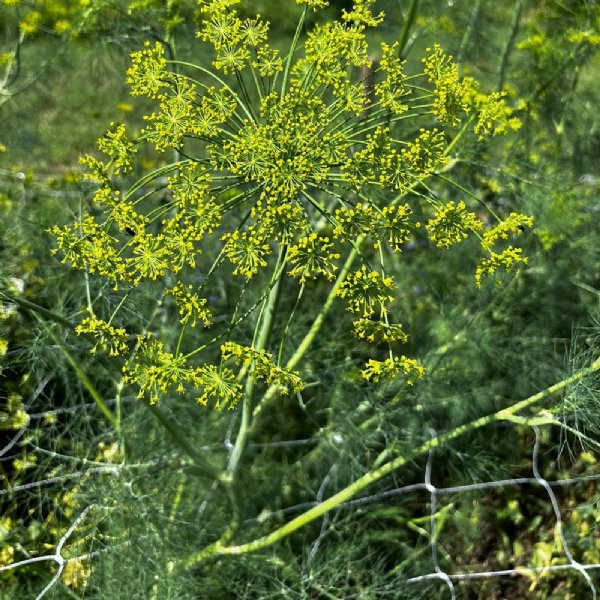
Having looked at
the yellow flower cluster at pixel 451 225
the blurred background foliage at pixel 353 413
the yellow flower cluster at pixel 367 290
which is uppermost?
the yellow flower cluster at pixel 451 225

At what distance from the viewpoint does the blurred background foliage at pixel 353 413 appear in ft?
9.93

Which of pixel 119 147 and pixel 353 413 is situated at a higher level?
pixel 119 147

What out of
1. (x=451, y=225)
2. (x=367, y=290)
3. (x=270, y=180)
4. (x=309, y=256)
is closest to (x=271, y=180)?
(x=270, y=180)

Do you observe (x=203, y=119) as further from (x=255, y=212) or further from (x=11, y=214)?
(x=11, y=214)

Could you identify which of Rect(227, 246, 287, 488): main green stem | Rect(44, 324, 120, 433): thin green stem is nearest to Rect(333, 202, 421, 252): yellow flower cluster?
Rect(227, 246, 287, 488): main green stem

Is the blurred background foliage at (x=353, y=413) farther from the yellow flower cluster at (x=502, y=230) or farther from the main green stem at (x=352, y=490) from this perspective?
the yellow flower cluster at (x=502, y=230)

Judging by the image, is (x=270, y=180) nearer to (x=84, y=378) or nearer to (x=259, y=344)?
(x=259, y=344)

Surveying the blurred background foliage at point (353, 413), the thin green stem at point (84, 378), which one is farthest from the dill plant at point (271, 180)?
the blurred background foliage at point (353, 413)

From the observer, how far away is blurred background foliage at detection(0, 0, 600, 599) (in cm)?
303

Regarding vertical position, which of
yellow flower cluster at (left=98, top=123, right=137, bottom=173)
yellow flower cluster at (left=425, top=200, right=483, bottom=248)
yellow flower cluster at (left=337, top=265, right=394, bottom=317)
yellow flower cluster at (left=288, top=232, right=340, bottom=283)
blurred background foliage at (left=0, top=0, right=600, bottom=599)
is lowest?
blurred background foliage at (left=0, top=0, right=600, bottom=599)

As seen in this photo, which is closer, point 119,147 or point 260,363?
point 260,363

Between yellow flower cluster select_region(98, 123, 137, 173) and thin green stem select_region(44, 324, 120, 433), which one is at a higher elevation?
yellow flower cluster select_region(98, 123, 137, 173)

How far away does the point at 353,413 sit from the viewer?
134 inches

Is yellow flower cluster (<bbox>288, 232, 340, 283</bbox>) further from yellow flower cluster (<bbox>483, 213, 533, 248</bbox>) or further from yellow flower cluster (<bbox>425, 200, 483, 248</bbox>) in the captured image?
yellow flower cluster (<bbox>483, 213, 533, 248</bbox>)
